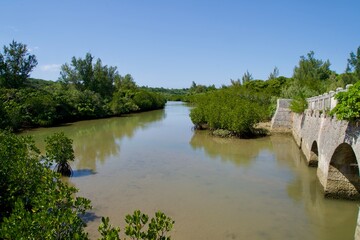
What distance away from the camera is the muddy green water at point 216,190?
8352mm

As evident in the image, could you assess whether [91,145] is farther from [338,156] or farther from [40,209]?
[40,209]

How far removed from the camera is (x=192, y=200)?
10352mm

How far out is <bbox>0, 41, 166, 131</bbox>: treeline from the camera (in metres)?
30.5

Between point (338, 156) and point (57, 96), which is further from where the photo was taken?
point (57, 96)

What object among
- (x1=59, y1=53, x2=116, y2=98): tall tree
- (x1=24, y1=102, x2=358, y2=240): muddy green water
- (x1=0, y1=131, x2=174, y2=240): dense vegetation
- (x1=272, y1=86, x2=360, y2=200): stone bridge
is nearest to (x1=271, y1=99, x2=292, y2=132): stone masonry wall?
(x1=24, y1=102, x2=358, y2=240): muddy green water

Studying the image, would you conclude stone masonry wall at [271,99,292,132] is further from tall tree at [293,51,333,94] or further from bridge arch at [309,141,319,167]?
tall tree at [293,51,333,94]

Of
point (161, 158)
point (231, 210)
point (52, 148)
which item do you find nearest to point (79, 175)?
point (52, 148)

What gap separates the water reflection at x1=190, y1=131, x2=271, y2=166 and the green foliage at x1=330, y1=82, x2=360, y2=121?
7915mm

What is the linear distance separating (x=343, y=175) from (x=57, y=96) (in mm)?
33216

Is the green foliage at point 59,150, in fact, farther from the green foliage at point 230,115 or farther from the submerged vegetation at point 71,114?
the green foliage at point 230,115

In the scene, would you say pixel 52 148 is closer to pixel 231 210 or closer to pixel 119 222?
pixel 119 222

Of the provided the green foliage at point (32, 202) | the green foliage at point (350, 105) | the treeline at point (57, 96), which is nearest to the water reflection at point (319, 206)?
the green foliage at point (350, 105)

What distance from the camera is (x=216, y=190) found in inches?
447

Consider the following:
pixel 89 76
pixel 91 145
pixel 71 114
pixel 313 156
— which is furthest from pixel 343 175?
pixel 89 76
